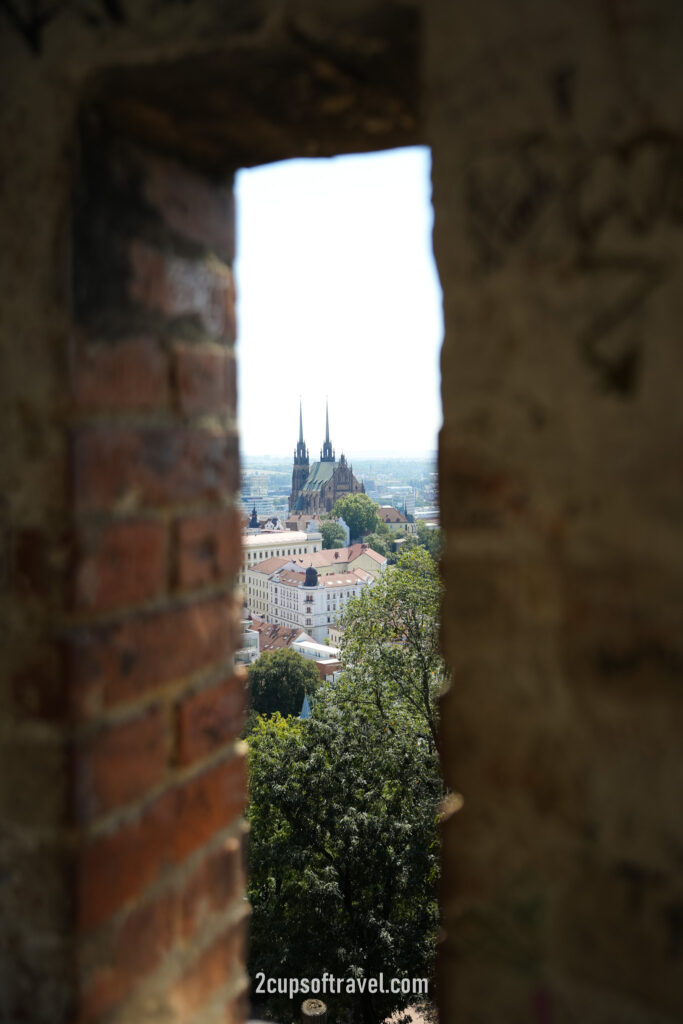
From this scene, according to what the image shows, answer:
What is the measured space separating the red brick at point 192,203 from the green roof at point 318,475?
219 ft

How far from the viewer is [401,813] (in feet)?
35.3

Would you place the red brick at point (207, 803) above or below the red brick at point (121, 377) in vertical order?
below

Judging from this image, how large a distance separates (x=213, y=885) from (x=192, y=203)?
66 cm

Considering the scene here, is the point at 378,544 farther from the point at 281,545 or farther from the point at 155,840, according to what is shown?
the point at 155,840

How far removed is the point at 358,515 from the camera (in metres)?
59.4

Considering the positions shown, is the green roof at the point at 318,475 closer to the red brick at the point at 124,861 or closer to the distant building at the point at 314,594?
the distant building at the point at 314,594

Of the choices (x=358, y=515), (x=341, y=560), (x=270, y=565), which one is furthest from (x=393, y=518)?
(x=341, y=560)

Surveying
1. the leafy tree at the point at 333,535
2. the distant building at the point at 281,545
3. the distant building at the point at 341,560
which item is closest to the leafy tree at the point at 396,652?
the distant building at the point at 341,560

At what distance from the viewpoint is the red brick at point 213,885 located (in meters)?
0.77

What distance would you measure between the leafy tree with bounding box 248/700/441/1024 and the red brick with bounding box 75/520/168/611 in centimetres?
1003

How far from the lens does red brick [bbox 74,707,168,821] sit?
0.68 meters

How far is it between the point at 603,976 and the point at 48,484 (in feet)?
1.78

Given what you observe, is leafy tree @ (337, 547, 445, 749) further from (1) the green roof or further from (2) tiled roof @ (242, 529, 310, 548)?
(1) the green roof

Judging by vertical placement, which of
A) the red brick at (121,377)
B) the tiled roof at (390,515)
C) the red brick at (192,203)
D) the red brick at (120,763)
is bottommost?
the tiled roof at (390,515)
